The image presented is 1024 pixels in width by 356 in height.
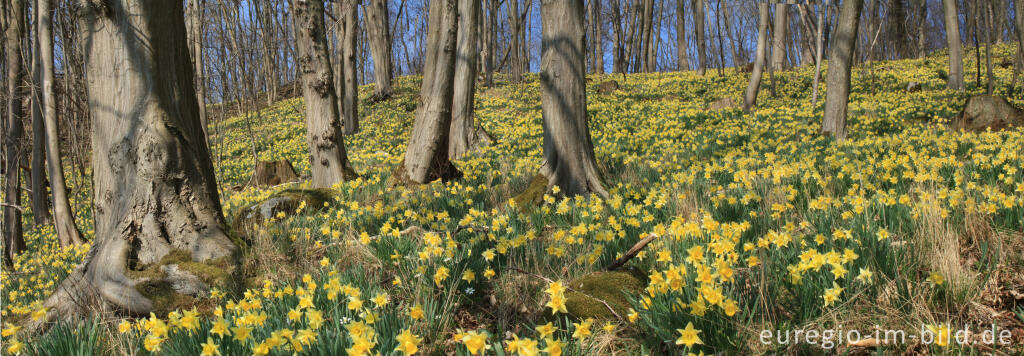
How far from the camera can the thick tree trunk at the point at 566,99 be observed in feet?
15.6

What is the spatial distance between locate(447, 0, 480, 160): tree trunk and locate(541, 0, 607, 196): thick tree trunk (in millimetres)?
2831

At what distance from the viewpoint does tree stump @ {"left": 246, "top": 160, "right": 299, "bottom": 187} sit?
29.7 ft

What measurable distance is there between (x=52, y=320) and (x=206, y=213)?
3.15ft

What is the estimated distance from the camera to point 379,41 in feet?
56.2

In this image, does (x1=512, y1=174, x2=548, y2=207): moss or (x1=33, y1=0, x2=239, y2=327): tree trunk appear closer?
(x1=33, y1=0, x2=239, y2=327): tree trunk

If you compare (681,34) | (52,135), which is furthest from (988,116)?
(681,34)

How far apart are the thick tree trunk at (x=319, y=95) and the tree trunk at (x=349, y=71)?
22.8ft

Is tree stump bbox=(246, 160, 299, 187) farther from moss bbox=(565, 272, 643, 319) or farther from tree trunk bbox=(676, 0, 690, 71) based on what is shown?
tree trunk bbox=(676, 0, 690, 71)

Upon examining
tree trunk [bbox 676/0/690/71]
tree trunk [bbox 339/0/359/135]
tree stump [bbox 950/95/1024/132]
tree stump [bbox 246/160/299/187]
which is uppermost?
tree trunk [bbox 676/0/690/71]

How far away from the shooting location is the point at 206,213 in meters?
3.37

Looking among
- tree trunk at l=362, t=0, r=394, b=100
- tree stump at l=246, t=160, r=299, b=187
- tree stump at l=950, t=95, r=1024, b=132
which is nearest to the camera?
tree stump at l=950, t=95, r=1024, b=132

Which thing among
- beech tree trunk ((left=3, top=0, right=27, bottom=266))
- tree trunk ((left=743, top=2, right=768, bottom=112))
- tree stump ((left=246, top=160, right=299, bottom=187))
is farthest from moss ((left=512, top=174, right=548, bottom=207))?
tree trunk ((left=743, top=2, right=768, bottom=112))

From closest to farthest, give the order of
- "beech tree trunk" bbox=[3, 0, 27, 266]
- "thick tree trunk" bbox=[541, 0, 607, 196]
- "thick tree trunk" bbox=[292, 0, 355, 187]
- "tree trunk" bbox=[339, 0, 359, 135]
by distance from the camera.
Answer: "thick tree trunk" bbox=[541, 0, 607, 196], "thick tree trunk" bbox=[292, 0, 355, 187], "beech tree trunk" bbox=[3, 0, 27, 266], "tree trunk" bbox=[339, 0, 359, 135]

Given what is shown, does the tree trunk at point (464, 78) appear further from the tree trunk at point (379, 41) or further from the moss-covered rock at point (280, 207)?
the tree trunk at point (379, 41)
